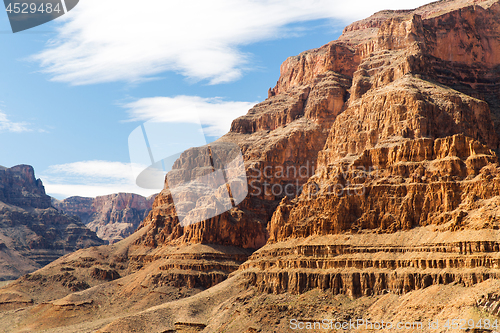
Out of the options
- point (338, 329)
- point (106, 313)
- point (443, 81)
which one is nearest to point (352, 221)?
point (338, 329)

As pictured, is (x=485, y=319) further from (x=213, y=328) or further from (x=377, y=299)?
(x=213, y=328)

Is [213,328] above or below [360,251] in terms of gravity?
below

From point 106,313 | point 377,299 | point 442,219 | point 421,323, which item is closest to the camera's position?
point 421,323

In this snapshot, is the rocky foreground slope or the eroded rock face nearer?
the rocky foreground slope

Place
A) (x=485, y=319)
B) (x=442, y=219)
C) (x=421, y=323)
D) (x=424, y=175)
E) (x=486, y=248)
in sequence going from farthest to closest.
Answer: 1. (x=424, y=175)
2. (x=442, y=219)
3. (x=486, y=248)
4. (x=421, y=323)
5. (x=485, y=319)

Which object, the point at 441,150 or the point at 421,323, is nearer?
the point at 421,323

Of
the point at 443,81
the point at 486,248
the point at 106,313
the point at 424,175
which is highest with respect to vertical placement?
the point at 443,81

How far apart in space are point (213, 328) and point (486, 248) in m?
56.2

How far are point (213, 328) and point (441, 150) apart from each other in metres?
61.1

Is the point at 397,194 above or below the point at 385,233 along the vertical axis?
above

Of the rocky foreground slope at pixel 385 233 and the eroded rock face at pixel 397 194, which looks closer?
the rocky foreground slope at pixel 385 233

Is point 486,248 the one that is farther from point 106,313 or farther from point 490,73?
point 106,313

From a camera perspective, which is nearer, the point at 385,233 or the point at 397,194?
the point at 385,233

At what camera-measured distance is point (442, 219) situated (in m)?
130
